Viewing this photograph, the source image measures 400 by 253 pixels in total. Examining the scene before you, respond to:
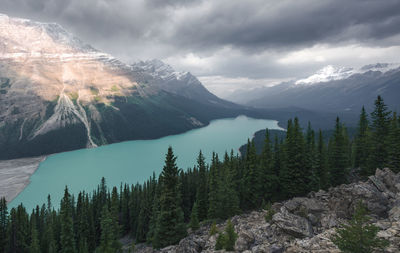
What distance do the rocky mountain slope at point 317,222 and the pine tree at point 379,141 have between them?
11.4 m

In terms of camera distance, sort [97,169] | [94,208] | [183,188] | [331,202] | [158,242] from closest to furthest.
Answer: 1. [331,202]
2. [158,242]
3. [183,188]
4. [94,208]
5. [97,169]

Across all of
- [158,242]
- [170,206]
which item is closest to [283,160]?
[170,206]

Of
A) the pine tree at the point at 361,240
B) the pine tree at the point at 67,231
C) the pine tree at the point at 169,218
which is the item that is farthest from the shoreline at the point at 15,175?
the pine tree at the point at 361,240

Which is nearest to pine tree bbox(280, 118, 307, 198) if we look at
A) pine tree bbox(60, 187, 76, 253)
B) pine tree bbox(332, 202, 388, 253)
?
pine tree bbox(332, 202, 388, 253)

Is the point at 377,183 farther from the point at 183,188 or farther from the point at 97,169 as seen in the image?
the point at 97,169

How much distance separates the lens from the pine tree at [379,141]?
32.3 meters

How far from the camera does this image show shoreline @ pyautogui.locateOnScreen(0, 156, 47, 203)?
120 metres

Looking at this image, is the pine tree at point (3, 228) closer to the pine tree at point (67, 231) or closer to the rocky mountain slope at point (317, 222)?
the pine tree at point (67, 231)

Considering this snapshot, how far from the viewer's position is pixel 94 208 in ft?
242

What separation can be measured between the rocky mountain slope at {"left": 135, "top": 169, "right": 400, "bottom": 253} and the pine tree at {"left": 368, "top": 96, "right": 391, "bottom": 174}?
11.4 m

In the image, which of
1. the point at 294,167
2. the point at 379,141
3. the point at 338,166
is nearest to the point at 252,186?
the point at 294,167

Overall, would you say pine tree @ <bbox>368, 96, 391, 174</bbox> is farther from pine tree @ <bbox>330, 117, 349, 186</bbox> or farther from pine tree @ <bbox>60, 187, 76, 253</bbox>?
pine tree @ <bbox>60, 187, 76, 253</bbox>

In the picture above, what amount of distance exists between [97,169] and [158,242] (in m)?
155

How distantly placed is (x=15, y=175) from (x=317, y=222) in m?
194
